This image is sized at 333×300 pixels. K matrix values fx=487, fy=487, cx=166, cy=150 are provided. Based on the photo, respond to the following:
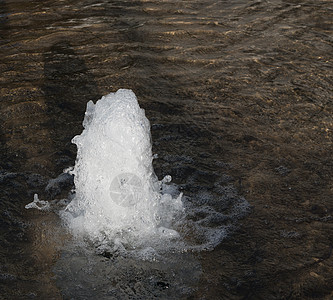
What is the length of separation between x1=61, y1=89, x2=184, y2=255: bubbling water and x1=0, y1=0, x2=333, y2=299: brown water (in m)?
0.25

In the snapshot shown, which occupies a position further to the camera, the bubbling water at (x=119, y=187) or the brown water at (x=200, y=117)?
the bubbling water at (x=119, y=187)

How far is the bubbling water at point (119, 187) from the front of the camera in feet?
11.2

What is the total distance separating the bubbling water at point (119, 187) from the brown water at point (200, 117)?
0.83ft

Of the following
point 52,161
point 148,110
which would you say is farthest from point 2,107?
point 148,110

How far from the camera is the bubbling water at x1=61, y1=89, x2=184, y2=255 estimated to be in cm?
341

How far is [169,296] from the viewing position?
2916 mm

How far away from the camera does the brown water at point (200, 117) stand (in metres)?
3.11

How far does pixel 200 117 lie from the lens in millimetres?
4660

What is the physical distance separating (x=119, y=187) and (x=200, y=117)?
1493mm

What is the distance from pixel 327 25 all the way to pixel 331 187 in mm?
3388

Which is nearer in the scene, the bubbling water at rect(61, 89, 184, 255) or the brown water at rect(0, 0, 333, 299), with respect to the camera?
the brown water at rect(0, 0, 333, 299)

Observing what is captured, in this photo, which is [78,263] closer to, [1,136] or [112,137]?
[112,137]

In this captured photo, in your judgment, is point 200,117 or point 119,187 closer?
point 119,187

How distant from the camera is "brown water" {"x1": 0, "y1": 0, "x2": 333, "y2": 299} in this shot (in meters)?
3.11
